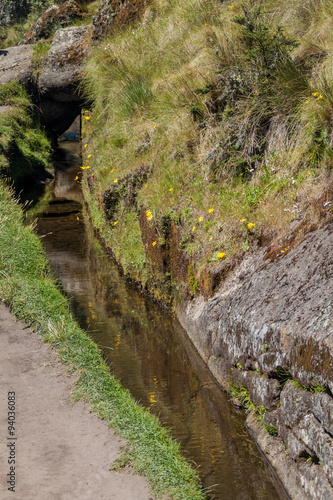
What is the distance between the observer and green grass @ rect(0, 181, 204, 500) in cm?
425

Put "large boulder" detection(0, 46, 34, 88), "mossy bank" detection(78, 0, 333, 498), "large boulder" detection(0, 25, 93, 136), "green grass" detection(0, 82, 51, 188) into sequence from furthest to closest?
"large boulder" detection(0, 46, 34, 88)
"large boulder" detection(0, 25, 93, 136)
"green grass" detection(0, 82, 51, 188)
"mossy bank" detection(78, 0, 333, 498)

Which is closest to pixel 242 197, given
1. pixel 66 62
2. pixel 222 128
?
pixel 222 128

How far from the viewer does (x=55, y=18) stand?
66.3 ft

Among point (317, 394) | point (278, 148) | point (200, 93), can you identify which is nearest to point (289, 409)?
point (317, 394)

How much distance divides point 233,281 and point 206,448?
81.0 inches

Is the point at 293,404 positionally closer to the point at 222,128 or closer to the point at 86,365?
the point at 86,365

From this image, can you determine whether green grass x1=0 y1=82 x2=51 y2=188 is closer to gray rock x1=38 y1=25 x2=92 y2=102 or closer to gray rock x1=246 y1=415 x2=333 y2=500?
gray rock x1=38 y1=25 x2=92 y2=102

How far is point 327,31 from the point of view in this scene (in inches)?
306

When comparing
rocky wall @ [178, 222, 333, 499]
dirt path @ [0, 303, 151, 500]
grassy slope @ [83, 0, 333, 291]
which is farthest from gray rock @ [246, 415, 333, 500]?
grassy slope @ [83, 0, 333, 291]

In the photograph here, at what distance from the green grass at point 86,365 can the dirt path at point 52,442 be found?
0.42 feet

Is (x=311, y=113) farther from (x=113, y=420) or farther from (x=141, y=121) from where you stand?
(x=141, y=121)

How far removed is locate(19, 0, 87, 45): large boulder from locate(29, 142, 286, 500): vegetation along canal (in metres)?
11.1

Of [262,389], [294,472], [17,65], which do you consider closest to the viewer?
[294,472]

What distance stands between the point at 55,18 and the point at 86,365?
1761cm
